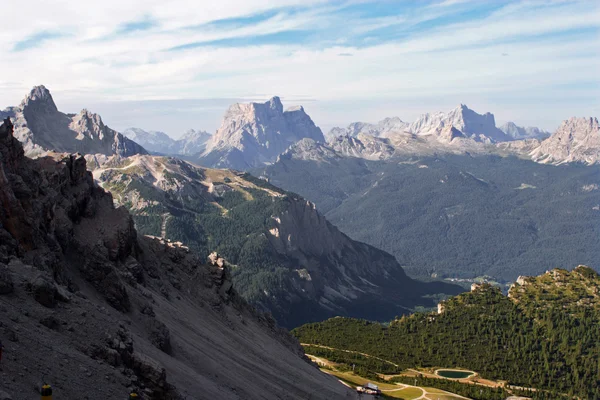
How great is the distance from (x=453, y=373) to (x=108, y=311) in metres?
109

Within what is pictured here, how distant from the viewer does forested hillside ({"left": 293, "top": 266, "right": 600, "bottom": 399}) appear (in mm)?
135125

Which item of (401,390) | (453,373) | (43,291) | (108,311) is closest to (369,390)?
(401,390)

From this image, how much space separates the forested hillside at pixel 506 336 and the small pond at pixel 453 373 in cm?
377

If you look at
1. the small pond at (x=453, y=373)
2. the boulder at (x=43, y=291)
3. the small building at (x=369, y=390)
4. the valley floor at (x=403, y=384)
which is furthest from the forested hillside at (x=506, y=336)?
the boulder at (x=43, y=291)

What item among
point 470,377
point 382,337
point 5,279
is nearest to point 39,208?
point 5,279

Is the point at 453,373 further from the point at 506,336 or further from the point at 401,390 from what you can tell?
the point at 401,390

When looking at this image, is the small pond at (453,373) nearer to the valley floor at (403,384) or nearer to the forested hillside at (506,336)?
the valley floor at (403,384)

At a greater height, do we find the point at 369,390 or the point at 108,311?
the point at 108,311

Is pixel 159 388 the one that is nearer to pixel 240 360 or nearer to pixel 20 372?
pixel 20 372

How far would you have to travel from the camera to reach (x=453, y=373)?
138000 millimetres

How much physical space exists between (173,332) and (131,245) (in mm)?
17959

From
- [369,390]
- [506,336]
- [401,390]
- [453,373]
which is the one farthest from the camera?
[506,336]

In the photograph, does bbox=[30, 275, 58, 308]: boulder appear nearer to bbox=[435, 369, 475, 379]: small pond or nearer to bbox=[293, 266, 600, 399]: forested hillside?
bbox=[293, 266, 600, 399]: forested hillside

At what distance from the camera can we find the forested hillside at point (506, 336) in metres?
135
